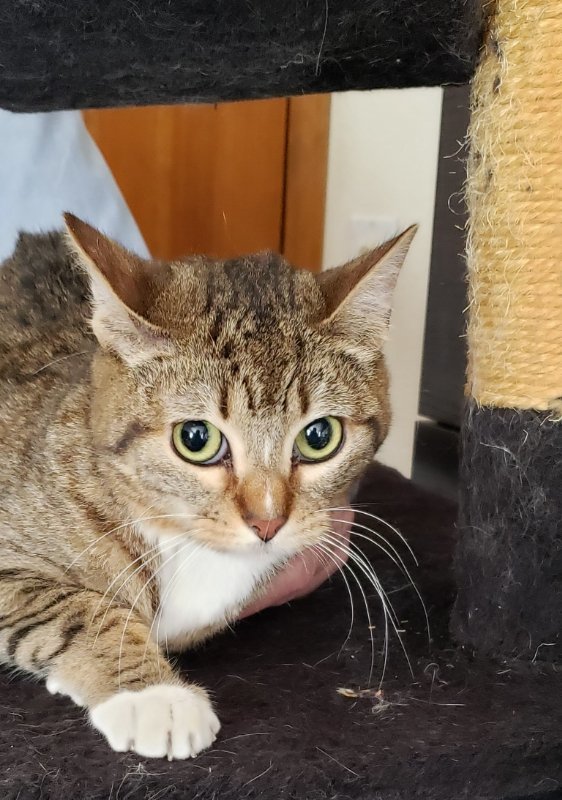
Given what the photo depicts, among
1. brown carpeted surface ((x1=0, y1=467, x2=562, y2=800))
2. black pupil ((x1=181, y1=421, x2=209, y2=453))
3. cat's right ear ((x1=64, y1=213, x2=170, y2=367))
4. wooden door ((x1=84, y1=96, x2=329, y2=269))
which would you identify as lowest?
brown carpeted surface ((x1=0, y1=467, x2=562, y2=800))

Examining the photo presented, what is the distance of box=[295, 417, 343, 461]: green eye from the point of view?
38.6 inches

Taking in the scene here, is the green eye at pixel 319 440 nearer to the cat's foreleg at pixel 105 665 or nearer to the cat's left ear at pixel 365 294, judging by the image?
the cat's left ear at pixel 365 294

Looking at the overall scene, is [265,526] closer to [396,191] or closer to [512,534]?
[512,534]

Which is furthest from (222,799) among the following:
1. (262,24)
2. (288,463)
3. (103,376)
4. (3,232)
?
(3,232)

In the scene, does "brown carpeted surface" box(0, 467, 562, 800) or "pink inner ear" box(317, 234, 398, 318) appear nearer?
"brown carpeted surface" box(0, 467, 562, 800)

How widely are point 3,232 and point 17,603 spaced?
45.0 inches

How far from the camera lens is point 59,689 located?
0.94 meters

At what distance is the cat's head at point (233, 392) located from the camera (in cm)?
93

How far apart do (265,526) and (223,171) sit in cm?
229

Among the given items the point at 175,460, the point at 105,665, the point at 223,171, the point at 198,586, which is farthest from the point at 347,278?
the point at 223,171

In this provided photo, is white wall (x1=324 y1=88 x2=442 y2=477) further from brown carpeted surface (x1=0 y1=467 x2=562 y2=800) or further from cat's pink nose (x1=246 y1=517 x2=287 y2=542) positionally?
cat's pink nose (x1=246 y1=517 x2=287 y2=542)

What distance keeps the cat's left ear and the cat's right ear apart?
22 cm

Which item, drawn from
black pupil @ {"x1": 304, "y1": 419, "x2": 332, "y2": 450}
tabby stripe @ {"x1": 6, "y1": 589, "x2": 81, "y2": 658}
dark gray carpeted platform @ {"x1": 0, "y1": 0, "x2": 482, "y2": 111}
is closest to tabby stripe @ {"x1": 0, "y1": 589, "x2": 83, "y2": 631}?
tabby stripe @ {"x1": 6, "y1": 589, "x2": 81, "y2": 658}

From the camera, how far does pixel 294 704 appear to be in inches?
36.5
